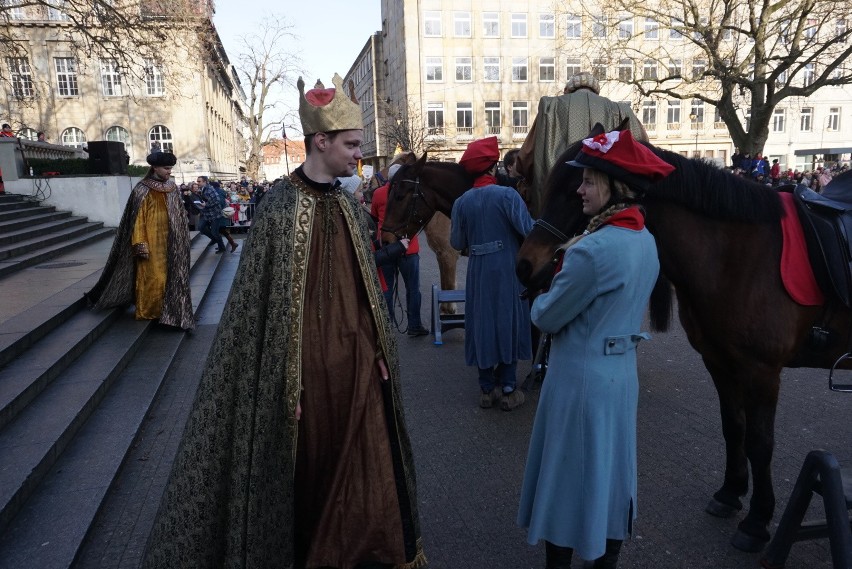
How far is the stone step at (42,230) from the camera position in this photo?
1051 centimetres

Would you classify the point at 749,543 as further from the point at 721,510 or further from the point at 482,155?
the point at 482,155

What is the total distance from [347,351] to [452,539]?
134 centimetres

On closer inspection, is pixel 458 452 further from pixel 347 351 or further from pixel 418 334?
pixel 418 334

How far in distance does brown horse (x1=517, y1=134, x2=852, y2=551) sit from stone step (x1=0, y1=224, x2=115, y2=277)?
8.67 meters

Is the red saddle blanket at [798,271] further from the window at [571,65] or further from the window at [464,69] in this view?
the window at [571,65]

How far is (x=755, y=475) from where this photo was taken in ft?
10.1

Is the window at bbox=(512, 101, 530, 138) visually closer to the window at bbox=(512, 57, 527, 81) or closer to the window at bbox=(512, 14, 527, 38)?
the window at bbox=(512, 57, 527, 81)

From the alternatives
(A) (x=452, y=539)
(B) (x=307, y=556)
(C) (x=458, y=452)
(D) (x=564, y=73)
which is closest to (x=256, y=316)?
(B) (x=307, y=556)

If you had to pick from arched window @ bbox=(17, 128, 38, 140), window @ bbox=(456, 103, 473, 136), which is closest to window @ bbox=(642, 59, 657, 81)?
window @ bbox=(456, 103, 473, 136)

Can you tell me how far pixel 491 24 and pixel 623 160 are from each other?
160 feet

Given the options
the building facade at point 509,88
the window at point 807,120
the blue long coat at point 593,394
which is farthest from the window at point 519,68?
the blue long coat at point 593,394

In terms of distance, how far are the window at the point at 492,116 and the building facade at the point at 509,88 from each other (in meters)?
0.08

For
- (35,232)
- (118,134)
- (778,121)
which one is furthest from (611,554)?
(778,121)

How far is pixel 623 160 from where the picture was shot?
7.58 ft
